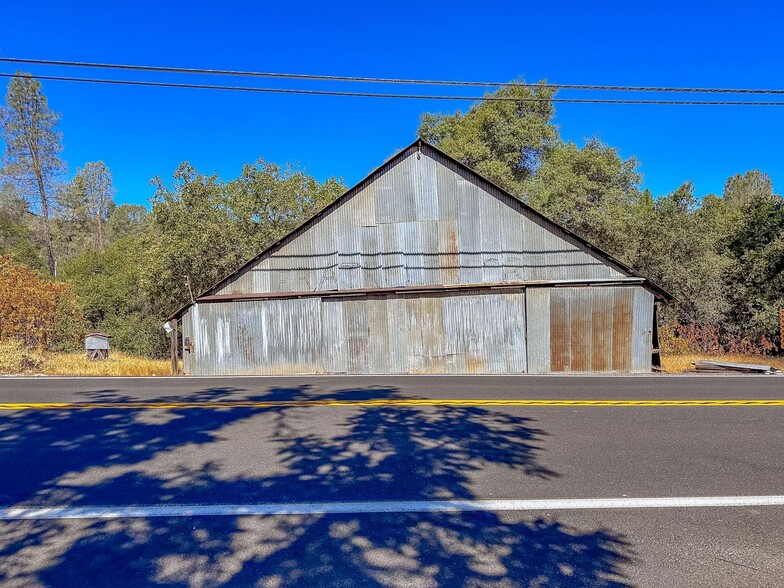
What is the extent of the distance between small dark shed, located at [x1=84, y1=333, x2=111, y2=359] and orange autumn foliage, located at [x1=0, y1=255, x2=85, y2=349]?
170cm

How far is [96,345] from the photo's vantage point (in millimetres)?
21969

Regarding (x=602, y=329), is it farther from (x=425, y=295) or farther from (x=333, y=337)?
(x=333, y=337)

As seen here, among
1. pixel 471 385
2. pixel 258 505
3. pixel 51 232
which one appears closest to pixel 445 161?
pixel 471 385

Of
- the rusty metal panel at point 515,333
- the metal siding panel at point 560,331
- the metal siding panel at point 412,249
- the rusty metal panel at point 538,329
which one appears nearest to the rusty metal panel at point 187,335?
the metal siding panel at point 412,249

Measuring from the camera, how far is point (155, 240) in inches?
1020

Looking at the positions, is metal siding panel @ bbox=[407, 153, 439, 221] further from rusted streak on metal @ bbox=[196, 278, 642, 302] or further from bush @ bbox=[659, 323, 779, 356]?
bush @ bbox=[659, 323, 779, 356]

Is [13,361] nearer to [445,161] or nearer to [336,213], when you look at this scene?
[336,213]

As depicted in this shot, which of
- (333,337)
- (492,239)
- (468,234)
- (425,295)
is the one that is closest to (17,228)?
(333,337)

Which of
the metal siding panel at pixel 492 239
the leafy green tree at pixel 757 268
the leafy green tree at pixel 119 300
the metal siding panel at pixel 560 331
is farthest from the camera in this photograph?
the leafy green tree at pixel 119 300

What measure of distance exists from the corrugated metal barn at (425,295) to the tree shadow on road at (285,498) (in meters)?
8.75

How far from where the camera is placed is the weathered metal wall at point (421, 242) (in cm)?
1545

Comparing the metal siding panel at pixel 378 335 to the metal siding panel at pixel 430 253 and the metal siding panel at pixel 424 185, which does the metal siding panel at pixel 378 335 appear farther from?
the metal siding panel at pixel 424 185

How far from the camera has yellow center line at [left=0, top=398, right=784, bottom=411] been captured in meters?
7.75

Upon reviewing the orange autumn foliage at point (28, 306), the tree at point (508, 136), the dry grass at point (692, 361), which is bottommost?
the dry grass at point (692, 361)
